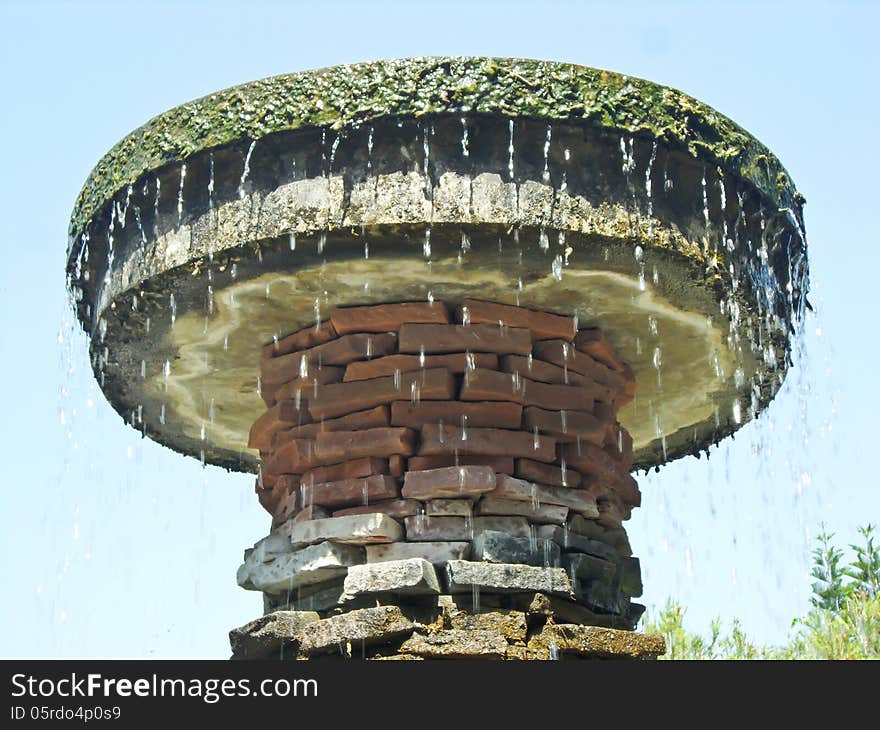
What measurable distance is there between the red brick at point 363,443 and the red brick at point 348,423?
42mm

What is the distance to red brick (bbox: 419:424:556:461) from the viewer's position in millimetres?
4770

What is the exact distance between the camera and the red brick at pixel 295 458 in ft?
16.5

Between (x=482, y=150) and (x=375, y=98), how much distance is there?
1.45 ft

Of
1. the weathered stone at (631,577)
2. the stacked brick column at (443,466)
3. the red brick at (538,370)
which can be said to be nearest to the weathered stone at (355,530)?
the stacked brick column at (443,466)

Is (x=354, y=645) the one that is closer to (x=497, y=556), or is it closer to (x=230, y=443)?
(x=497, y=556)

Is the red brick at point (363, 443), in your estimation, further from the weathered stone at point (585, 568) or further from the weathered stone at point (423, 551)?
the weathered stone at point (585, 568)

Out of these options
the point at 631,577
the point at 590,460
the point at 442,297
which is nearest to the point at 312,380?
the point at 442,297

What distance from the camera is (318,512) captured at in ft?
16.0

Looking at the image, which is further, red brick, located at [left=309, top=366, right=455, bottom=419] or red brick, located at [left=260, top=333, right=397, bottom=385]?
red brick, located at [left=260, top=333, right=397, bottom=385]

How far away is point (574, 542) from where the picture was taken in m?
4.84

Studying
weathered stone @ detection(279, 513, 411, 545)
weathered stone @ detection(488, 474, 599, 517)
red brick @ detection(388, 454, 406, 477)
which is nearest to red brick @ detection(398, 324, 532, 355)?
red brick @ detection(388, 454, 406, 477)

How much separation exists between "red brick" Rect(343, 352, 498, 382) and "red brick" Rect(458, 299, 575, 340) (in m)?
0.15

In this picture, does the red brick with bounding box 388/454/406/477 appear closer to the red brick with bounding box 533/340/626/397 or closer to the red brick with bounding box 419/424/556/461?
the red brick with bounding box 419/424/556/461

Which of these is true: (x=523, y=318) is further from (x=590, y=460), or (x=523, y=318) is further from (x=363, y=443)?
(x=363, y=443)
